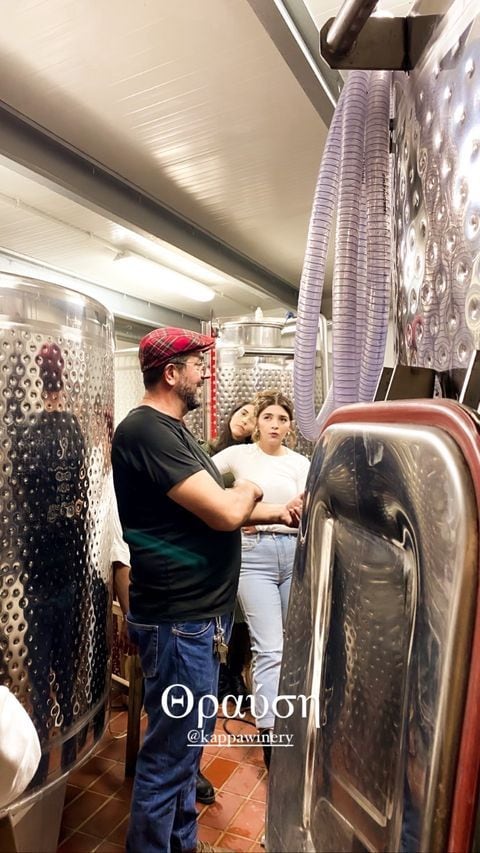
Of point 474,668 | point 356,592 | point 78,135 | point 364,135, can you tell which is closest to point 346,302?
point 364,135

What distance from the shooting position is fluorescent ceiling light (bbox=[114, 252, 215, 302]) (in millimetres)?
3949

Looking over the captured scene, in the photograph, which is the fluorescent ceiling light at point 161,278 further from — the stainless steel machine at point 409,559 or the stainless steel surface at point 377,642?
the stainless steel surface at point 377,642

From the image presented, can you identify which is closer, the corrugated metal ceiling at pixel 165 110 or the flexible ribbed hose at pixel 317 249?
the flexible ribbed hose at pixel 317 249

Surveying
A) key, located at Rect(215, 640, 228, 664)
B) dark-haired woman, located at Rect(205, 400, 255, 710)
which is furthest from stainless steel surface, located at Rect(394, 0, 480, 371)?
dark-haired woman, located at Rect(205, 400, 255, 710)

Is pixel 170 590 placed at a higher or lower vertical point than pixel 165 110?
lower

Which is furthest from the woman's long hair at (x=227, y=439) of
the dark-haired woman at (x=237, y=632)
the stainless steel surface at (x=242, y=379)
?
the stainless steel surface at (x=242, y=379)

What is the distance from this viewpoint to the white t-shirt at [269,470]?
2441mm

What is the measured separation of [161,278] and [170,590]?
3.39 m

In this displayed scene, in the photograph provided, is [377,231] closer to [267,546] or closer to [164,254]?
[267,546]

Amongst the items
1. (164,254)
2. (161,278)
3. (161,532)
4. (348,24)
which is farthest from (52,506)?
(161,278)

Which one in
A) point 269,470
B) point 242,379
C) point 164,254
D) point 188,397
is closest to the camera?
point 188,397

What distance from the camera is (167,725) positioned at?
1426mm

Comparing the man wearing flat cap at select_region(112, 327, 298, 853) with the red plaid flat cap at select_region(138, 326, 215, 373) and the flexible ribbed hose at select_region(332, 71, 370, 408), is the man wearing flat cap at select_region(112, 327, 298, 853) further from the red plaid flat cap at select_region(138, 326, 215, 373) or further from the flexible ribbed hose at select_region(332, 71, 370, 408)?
the flexible ribbed hose at select_region(332, 71, 370, 408)

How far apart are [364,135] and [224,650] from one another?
1330 mm
